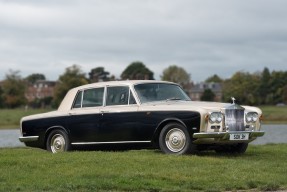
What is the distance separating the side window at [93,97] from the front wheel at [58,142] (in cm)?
87

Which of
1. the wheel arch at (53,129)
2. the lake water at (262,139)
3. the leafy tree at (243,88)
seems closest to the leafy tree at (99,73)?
Result: the leafy tree at (243,88)

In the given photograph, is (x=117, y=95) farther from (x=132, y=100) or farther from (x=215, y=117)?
(x=215, y=117)

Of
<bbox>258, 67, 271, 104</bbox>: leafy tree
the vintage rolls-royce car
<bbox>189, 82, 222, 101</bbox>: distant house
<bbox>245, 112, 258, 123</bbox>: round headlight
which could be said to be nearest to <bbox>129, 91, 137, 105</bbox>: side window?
the vintage rolls-royce car

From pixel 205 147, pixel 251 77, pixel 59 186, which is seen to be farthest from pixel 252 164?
pixel 251 77

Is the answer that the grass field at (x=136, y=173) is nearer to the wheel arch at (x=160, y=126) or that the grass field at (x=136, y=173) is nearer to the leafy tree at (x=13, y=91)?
the wheel arch at (x=160, y=126)

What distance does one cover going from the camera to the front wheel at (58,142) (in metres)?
15.0

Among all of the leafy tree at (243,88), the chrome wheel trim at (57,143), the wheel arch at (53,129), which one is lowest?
the chrome wheel trim at (57,143)

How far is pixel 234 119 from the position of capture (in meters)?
13.4

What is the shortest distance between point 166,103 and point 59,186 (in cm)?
487

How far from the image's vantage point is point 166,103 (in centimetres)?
1397

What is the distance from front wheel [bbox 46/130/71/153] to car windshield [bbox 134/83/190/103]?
2.11 m

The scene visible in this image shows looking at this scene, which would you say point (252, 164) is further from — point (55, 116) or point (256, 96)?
point (256, 96)

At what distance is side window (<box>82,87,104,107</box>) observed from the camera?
14.8m

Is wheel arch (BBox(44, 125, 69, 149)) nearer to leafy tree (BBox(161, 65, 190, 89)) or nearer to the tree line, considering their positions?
the tree line
